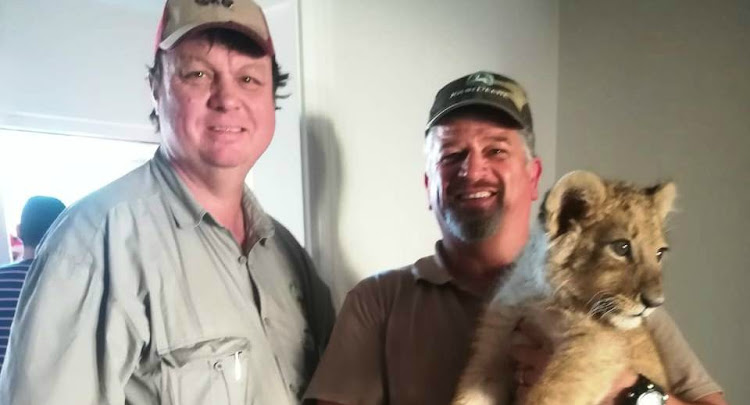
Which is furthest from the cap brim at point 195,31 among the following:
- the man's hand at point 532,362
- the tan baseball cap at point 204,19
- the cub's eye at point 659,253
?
the cub's eye at point 659,253

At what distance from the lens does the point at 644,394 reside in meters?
1.48

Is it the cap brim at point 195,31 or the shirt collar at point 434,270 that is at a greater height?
the cap brim at point 195,31

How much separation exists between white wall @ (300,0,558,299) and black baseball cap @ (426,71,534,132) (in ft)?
1.42

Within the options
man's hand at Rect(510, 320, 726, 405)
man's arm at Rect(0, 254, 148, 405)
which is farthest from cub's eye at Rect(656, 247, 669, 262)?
man's arm at Rect(0, 254, 148, 405)

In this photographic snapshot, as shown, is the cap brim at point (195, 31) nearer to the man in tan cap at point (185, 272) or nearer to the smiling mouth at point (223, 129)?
the man in tan cap at point (185, 272)

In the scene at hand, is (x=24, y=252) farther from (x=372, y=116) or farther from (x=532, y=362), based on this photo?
(x=532, y=362)

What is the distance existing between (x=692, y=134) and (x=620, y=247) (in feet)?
5.85

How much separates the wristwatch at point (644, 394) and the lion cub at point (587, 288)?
1.9 inches

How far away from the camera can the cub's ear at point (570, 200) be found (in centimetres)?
142

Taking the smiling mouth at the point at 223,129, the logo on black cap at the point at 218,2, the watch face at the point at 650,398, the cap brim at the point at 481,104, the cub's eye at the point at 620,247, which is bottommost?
the watch face at the point at 650,398

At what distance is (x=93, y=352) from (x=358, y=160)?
1163 mm

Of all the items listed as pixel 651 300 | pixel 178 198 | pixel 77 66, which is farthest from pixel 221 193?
pixel 77 66

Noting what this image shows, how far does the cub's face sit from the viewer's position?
140cm

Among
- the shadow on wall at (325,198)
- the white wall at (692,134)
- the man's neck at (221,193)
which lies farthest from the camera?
the white wall at (692,134)
